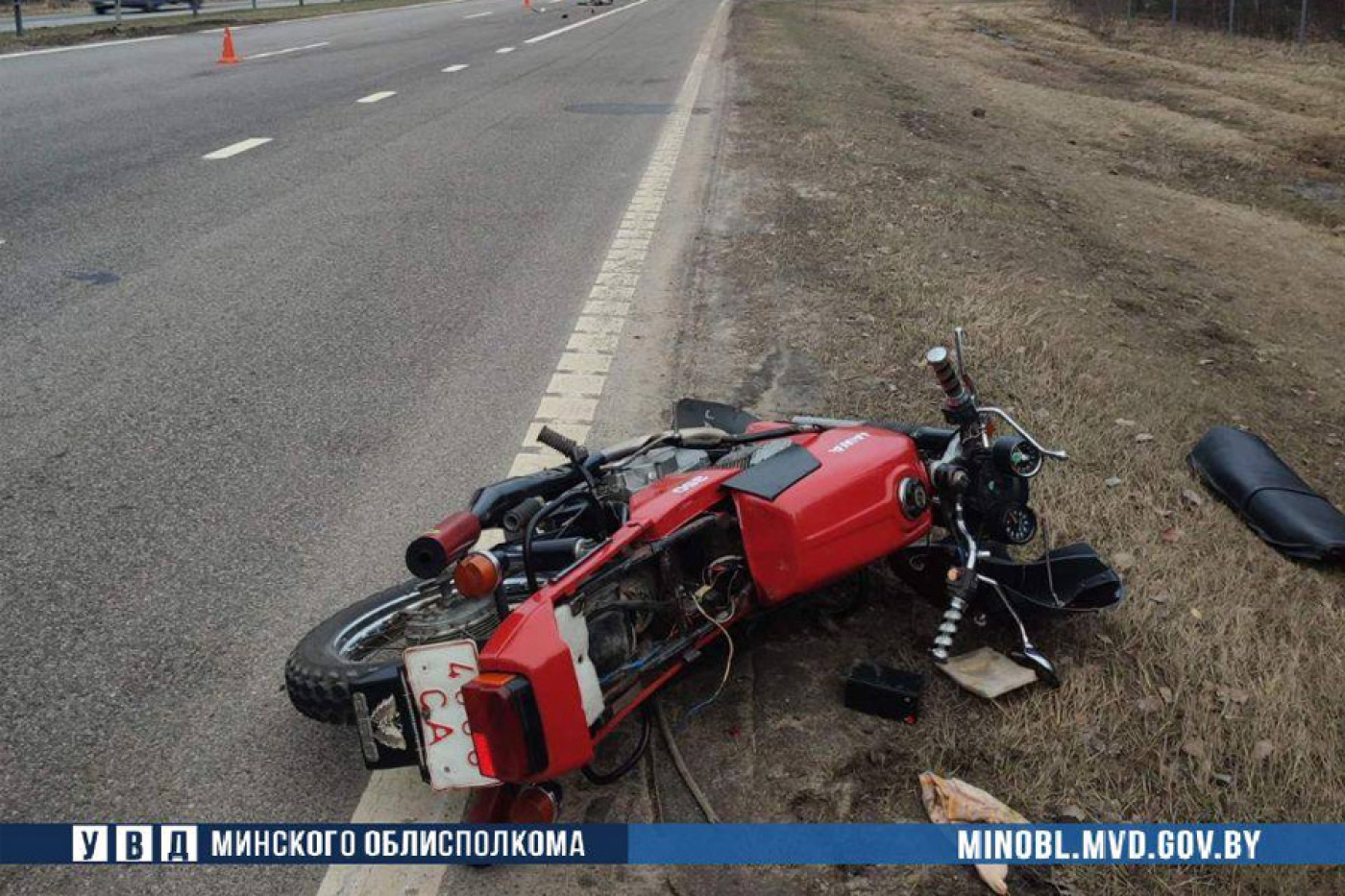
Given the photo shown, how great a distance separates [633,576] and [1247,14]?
3222cm

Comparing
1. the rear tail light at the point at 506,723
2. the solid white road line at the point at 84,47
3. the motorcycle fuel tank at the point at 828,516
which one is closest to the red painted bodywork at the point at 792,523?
the motorcycle fuel tank at the point at 828,516

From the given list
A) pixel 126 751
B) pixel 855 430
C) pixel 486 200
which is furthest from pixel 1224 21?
pixel 126 751

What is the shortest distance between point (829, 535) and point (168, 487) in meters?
3.01

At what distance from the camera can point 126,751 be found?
386cm

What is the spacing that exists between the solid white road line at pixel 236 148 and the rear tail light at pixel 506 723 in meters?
10.9

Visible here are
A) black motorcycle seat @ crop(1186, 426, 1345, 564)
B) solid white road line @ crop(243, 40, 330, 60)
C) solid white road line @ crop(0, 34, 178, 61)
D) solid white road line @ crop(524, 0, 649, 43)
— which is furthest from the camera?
solid white road line @ crop(524, 0, 649, 43)

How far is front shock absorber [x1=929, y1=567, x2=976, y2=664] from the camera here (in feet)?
14.1

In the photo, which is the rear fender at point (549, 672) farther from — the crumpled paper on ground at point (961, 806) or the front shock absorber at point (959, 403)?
the front shock absorber at point (959, 403)

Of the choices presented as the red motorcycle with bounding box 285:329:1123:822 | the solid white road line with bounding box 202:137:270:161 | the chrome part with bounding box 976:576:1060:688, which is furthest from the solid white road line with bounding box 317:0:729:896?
the solid white road line with bounding box 202:137:270:161

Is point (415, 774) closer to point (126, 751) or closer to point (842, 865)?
point (126, 751)

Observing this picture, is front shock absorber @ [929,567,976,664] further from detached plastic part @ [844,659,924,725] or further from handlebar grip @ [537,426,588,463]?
handlebar grip @ [537,426,588,463]

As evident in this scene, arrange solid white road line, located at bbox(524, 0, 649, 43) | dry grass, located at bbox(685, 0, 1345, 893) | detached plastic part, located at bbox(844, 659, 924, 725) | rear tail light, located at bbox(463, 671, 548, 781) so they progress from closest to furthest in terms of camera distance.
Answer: rear tail light, located at bbox(463, 671, 548, 781) < dry grass, located at bbox(685, 0, 1345, 893) < detached plastic part, located at bbox(844, 659, 924, 725) < solid white road line, located at bbox(524, 0, 649, 43)

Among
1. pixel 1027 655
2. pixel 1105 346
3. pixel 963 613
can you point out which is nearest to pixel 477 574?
pixel 963 613

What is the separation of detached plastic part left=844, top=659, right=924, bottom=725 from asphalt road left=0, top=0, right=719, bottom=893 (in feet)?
5.20
